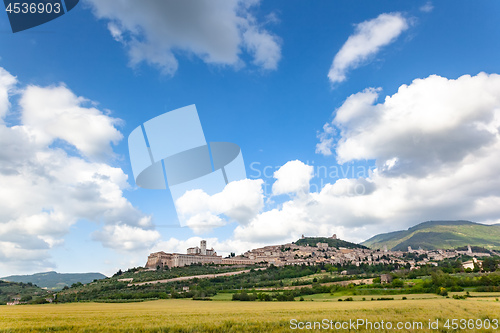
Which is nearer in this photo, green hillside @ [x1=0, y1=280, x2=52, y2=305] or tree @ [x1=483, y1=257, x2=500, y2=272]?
tree @ [x1=483, y1=257, x2=500, y2=272]

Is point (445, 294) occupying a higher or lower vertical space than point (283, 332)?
lower

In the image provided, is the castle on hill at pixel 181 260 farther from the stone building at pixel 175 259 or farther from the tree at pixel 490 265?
the tree at pixel 490 265

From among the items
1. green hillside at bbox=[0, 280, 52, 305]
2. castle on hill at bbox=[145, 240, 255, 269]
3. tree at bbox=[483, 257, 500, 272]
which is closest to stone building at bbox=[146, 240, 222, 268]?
castle on hill at bbox=[145, 240, 255, 269]

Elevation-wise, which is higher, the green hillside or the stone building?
the stone building

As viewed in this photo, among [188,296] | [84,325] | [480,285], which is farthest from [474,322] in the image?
[188,296]

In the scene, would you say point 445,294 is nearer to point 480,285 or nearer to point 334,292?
point 480,285

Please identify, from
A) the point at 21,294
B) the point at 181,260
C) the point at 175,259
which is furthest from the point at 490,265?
the point at 21,294

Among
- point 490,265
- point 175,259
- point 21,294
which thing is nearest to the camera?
point 490,265

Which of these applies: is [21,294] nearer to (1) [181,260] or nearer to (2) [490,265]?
(1) [181,260]

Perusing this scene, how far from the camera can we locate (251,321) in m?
18.6

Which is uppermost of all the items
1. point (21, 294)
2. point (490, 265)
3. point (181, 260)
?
point (181, 260)

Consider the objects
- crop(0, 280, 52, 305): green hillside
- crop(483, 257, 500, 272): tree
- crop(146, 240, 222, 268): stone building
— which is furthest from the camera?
crop(146, 240, 222, 268): stone building

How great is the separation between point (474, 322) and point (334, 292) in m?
52.1

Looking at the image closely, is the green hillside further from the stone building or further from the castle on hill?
the stone building
